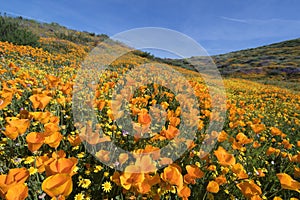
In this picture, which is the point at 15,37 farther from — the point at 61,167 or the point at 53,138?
the point at 61,167

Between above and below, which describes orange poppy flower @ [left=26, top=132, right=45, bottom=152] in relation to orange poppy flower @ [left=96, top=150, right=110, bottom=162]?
above

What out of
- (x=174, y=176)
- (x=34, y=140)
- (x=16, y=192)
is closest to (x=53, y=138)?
(x=34, y=140)

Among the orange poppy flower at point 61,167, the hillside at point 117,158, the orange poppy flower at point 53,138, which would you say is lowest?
the hillside at point 117,158

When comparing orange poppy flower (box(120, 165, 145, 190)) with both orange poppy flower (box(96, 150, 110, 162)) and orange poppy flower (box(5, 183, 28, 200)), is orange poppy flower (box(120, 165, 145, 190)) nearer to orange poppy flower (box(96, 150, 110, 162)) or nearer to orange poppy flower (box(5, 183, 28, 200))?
orange poppy flower (box(5, 183, 28, 200))

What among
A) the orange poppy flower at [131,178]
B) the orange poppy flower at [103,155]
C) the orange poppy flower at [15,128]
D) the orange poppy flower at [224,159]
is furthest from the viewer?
the orange poppy flower at [103,155]

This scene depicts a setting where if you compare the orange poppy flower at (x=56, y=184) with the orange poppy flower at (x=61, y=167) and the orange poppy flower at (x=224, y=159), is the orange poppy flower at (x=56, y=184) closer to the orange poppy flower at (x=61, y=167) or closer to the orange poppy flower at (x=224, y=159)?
the orange poppy flower at (x=61, y=167)

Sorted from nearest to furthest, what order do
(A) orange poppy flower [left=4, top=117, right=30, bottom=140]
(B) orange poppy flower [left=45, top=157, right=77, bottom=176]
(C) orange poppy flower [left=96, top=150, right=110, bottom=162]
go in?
1. (B) orange poppy flower [left=45, top=157, right=77, bottom=176]
2. (A) orange poppy flower [left=4, top=117, right=30, bottom=140]
3. (C) orange poppy flower [left=96, top=150, right=110, bottom=162]

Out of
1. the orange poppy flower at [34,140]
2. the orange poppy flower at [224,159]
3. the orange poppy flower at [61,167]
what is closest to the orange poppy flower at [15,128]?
the orange poppy flower at [34,140]

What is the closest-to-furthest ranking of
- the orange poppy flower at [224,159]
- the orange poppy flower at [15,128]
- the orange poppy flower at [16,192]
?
1. the orange poppy flower at [16,192]
2. the orange poppy flower at [15,128]
3. the orange poppy flower at [224,159]

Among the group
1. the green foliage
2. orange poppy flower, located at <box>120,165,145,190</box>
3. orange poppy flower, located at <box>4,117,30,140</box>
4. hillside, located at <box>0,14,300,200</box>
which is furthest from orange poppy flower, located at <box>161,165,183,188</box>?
the green foliage

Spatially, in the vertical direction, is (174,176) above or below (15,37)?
below

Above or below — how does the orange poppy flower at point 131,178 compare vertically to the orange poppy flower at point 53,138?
below

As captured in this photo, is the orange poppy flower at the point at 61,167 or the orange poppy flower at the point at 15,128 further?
the orange poppy flower at the point at 15,128

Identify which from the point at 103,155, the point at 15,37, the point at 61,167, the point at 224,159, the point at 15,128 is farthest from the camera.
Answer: the point at 15,37
